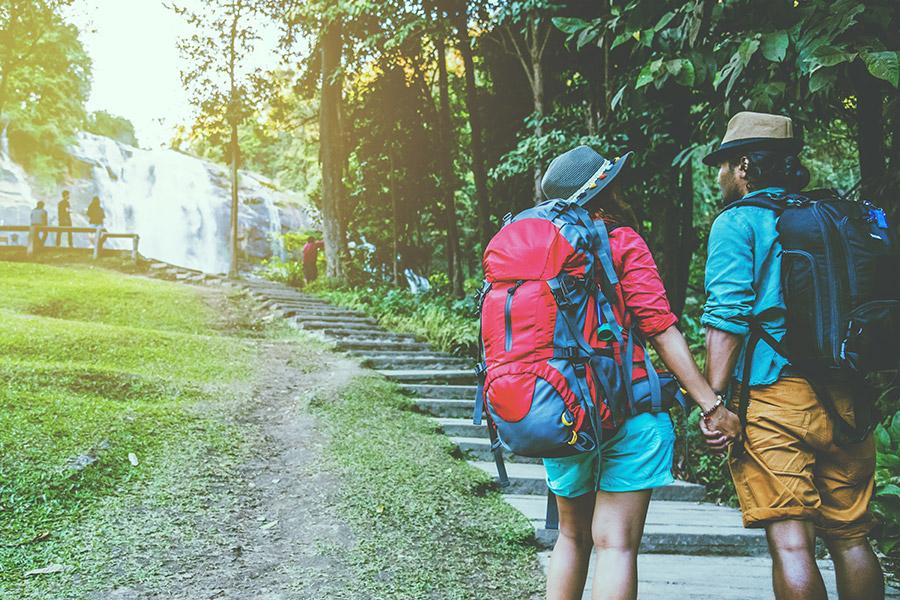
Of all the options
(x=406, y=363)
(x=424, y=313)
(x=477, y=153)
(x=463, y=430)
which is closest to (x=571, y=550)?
(x=463, y=430)

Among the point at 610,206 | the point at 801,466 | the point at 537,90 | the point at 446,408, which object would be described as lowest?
the point at 446,408

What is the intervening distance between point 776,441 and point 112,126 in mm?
47221

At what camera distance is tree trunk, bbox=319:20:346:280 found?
16281 mm

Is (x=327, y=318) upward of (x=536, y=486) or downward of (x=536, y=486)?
upward

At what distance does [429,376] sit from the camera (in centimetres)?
859

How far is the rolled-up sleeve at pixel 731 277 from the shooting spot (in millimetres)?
2357

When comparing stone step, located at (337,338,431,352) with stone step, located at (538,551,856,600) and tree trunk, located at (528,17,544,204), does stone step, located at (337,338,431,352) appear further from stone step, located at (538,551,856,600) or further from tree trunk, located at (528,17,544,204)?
stone step, located at (538,551,856,600)

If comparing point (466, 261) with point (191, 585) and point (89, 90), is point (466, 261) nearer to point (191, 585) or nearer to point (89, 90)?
point (191, 585)

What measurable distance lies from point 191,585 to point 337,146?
1519 cm

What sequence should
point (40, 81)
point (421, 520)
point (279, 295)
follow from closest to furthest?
point (421, 520), point (279, 295), point (40, 81)

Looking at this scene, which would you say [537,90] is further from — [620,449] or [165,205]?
[165,205]

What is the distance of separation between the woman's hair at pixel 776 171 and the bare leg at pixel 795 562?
3.53 ft

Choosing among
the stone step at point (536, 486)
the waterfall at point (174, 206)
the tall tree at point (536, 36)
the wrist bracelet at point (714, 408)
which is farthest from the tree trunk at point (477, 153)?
the waterfall at point (174, 206)

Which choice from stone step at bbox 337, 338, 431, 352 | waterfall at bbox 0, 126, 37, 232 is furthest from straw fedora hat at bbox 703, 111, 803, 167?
waterfall at bbox 0, 126, 37, 232
